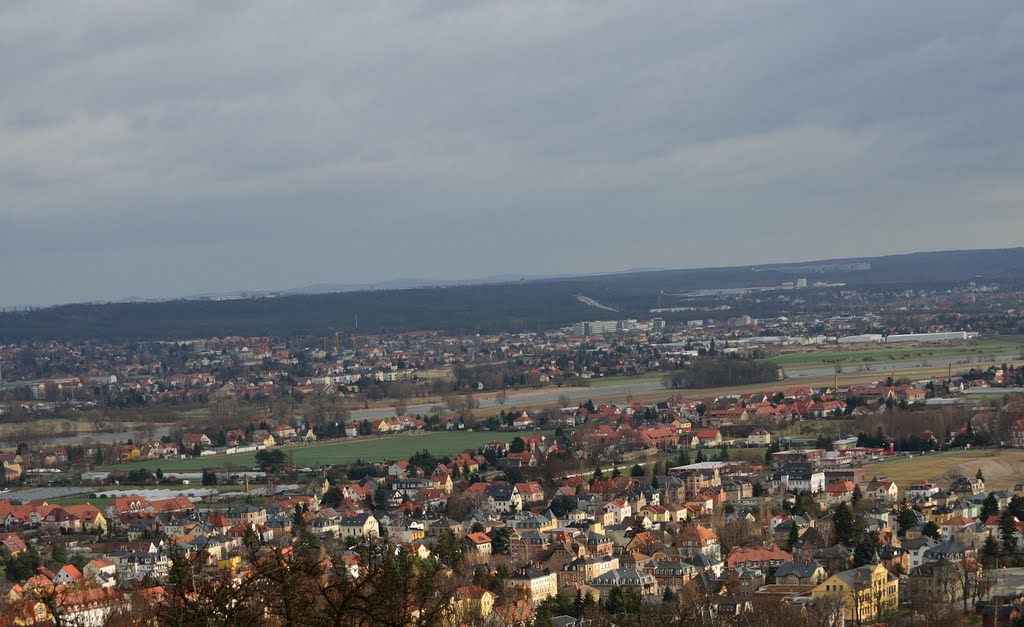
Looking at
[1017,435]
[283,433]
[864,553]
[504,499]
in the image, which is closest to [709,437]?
[1017,435]

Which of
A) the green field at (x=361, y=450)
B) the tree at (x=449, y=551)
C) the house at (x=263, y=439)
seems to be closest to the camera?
the tree at (x=449, y=551)

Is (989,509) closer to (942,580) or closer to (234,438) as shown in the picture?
(942,580)

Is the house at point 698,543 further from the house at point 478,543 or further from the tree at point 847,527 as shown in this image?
the house at point 478,543

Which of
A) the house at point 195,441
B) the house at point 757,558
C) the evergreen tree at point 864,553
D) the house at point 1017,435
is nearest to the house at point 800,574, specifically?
the house at point 757,558

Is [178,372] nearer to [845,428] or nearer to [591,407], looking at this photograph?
[591,407]

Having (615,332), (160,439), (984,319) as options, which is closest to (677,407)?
(160,439)

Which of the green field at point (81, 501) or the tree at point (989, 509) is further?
the green field at point (81, 501)
